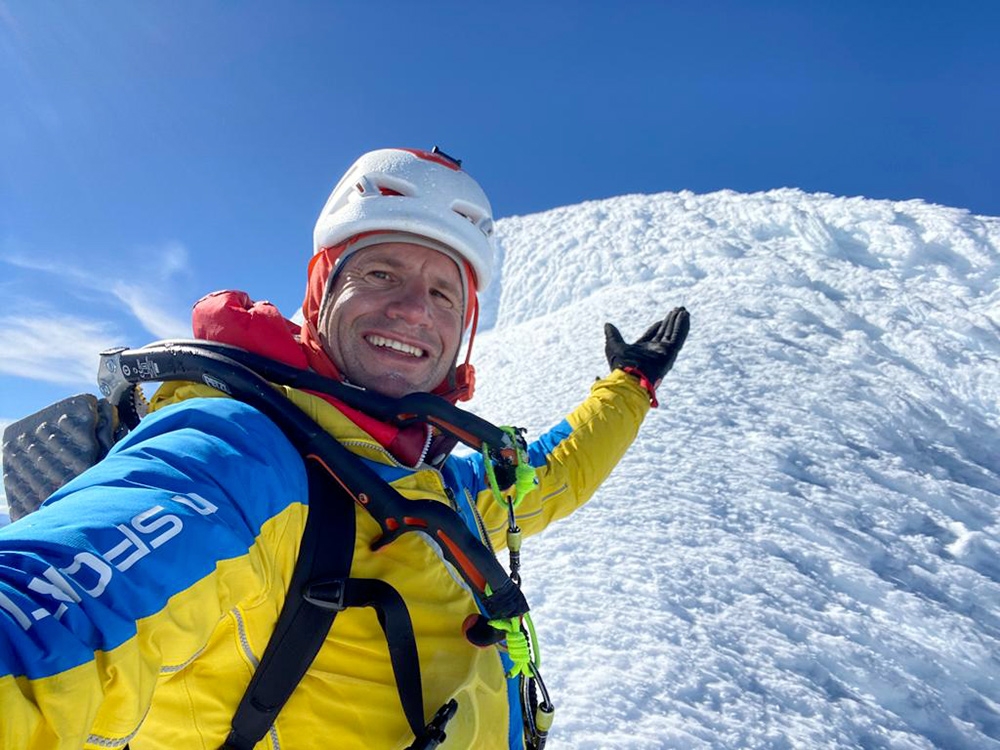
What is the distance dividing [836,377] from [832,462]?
6.18 feet

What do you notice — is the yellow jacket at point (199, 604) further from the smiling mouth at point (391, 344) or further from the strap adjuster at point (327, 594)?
the smiling mouth at point (391, 344)

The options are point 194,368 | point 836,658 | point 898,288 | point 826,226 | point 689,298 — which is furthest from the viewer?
point 826,226

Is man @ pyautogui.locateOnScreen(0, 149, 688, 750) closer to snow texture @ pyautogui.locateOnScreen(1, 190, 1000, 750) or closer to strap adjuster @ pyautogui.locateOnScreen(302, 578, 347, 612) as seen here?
strap adjuster @ pyautogui.locateOnScreen(302, 578, 347, 612)

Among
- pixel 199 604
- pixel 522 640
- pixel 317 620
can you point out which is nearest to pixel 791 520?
pixel 522 640

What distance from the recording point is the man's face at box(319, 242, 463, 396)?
1.55 meters

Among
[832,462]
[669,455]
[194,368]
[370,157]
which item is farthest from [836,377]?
[194,368]

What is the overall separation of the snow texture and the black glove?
3.97 ft

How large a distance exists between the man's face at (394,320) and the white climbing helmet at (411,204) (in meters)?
0.07

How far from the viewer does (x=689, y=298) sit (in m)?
8.82

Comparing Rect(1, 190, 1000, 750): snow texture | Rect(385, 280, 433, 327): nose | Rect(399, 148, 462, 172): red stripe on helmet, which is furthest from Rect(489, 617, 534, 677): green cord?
Rect(399, 148, 462, 172): red stripe on helmet

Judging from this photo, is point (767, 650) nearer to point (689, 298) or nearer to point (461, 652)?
point (461, 652)

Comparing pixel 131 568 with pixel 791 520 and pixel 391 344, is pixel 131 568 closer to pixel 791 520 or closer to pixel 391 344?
pixel 391 344

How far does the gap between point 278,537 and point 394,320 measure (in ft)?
2.38

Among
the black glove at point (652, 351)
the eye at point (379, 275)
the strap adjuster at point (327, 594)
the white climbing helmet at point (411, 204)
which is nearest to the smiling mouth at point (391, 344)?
the eye at point (379, 275)
